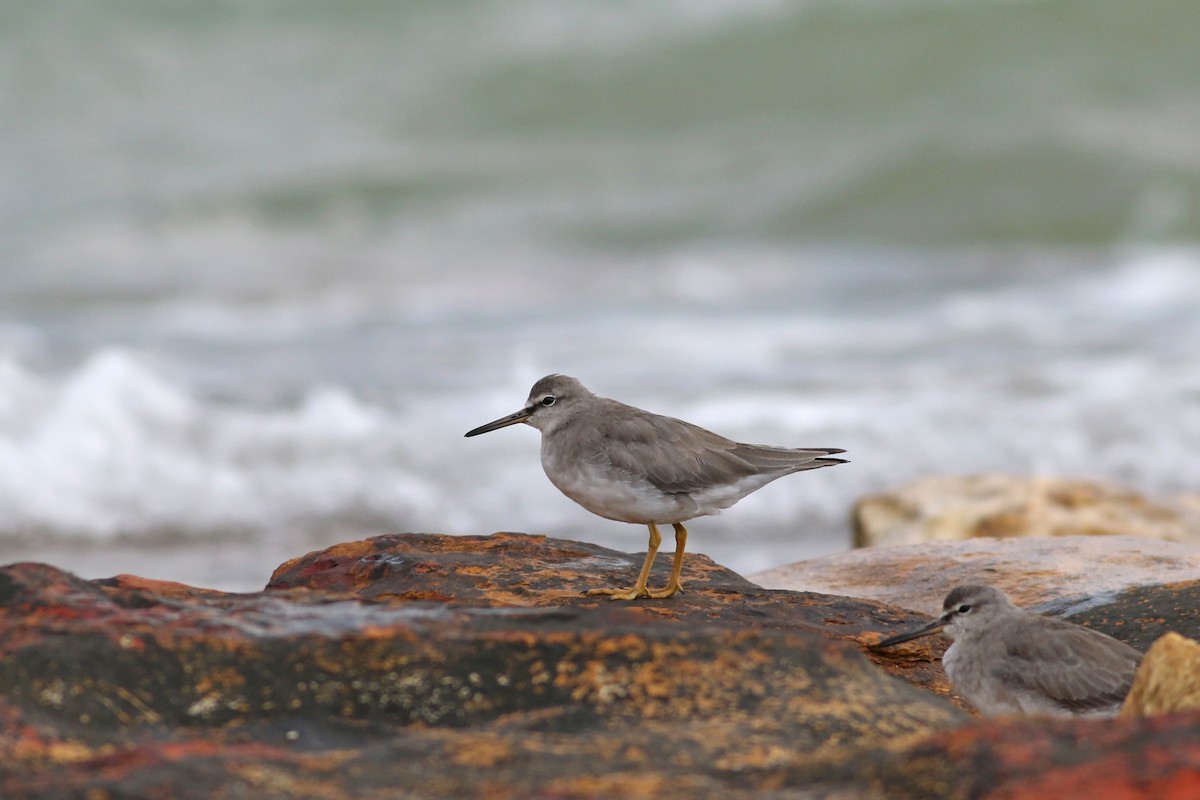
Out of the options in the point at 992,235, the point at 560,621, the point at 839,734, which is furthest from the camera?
the point at 992,235

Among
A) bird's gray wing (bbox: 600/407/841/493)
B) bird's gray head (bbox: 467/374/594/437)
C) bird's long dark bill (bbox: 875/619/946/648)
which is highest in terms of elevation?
bird's gray head (bbox: 467/374/594/437)

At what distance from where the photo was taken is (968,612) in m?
5.35

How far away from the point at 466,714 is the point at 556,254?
21.6 meters

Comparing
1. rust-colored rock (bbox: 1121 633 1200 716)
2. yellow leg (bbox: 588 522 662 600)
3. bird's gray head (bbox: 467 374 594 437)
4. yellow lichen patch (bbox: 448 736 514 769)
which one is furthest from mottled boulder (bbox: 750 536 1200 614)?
yellow lichen patch (bbox: 448 736 514 769)

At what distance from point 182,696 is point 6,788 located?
583mm

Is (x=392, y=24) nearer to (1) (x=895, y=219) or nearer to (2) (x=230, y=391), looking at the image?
(1) (x=895, y=219)

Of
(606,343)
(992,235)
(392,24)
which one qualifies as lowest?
(606,343)

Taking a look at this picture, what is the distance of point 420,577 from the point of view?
5.71 metres

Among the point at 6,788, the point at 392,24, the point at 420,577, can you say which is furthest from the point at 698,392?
the point at 392,24

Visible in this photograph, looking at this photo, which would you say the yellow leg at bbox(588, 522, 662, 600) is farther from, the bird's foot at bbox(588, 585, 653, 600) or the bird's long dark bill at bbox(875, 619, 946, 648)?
the bird's long dark bill at bbox(875, 619, 946, 648)

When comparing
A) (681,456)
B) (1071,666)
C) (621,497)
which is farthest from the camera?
(681,456)

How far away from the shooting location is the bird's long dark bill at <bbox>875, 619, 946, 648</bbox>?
17.7 feet

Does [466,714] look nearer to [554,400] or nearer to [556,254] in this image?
[554,400]

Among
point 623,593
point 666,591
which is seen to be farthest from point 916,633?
point 623,593
